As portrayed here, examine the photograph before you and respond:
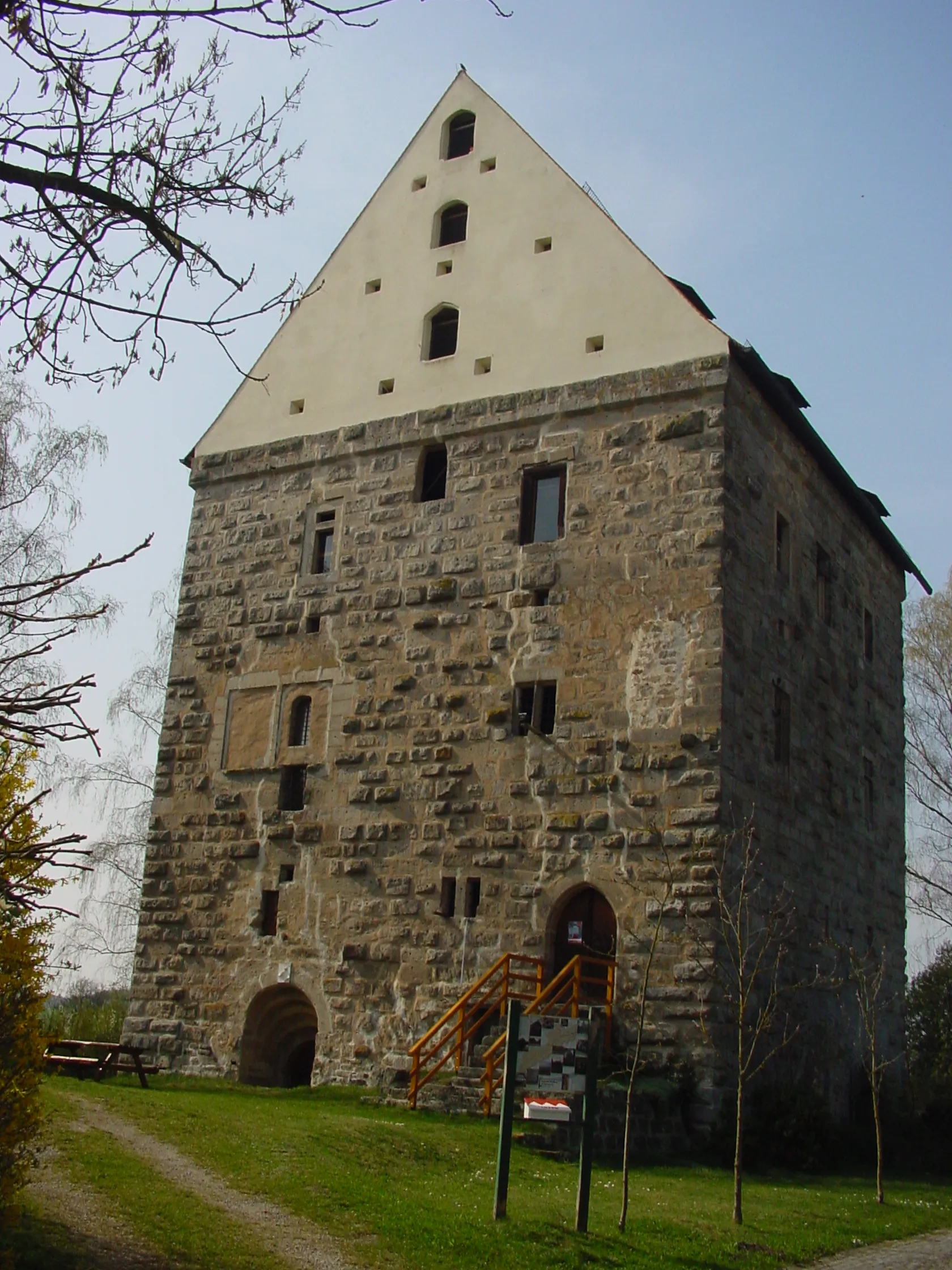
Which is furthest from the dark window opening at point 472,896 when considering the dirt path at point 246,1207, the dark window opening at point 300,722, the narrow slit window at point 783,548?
the dirt path at point 246,1207

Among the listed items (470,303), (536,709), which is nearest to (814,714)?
(536,709)

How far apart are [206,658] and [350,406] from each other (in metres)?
4.22

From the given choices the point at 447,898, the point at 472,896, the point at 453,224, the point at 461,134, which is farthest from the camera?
the point at 461,134

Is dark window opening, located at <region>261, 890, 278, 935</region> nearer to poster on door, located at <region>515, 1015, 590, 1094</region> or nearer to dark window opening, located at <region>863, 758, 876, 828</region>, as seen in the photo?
dark window opening, located at <region>863, 758, 876, 828</region>

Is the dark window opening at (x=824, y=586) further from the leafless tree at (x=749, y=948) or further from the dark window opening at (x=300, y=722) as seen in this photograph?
the dark window opening at (x=300, y=722)

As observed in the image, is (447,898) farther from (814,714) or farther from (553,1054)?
(553,1054)

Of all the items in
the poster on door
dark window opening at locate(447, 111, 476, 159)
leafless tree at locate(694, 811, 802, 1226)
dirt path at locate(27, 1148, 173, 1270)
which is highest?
dark window opening at locate(447, 111, 476, 159)

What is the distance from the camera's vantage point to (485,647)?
58.1ft

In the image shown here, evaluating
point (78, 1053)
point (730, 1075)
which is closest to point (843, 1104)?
point (730, 1075)

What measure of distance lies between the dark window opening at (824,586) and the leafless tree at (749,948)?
179 inches

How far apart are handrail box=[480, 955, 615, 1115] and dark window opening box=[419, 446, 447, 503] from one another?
22.3 feet

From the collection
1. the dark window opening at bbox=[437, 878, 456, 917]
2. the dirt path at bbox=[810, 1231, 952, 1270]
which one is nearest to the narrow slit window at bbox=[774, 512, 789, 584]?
the dark window opening at bbox=[437, 878, 456, 917]

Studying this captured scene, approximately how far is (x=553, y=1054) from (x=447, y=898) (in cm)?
732

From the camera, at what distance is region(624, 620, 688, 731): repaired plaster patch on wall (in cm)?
1620
